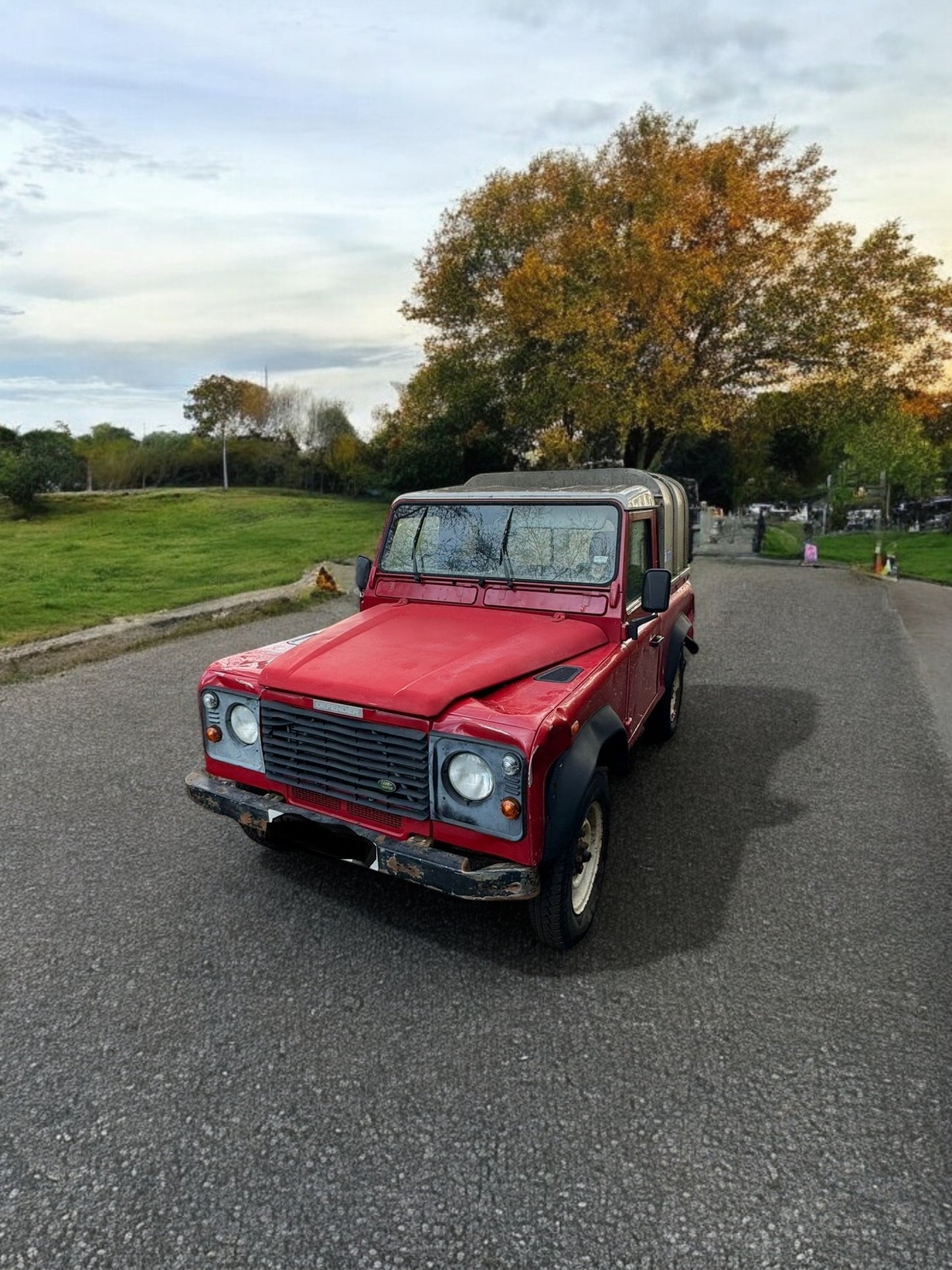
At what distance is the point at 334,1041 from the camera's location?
3.21m

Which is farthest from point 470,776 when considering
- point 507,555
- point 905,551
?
point 905,551

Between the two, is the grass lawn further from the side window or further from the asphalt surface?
the asphalt surface

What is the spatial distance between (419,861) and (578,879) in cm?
96

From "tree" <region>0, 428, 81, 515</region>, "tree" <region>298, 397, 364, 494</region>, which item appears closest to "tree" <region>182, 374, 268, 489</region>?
"tree" <region>298, 397, 364, 494</region>

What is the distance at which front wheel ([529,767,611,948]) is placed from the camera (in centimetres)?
352

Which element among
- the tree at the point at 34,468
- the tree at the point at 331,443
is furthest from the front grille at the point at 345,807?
the tree at the point at 331,443

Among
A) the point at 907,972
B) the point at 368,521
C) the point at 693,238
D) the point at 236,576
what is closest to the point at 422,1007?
the point at 907,972

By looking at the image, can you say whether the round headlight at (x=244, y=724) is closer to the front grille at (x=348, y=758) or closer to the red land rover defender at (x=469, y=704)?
the red land rover defender at (x=469, y=704)

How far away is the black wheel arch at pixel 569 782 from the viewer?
338 cm

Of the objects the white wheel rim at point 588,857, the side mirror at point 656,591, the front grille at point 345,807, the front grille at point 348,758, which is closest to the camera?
the front grille at point 348,758

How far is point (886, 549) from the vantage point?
2336 cm

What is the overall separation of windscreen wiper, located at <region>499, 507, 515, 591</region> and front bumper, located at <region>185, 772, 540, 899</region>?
6.15 ft

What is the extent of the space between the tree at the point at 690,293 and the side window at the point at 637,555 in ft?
52.7

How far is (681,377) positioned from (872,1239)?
21540 millimetres
